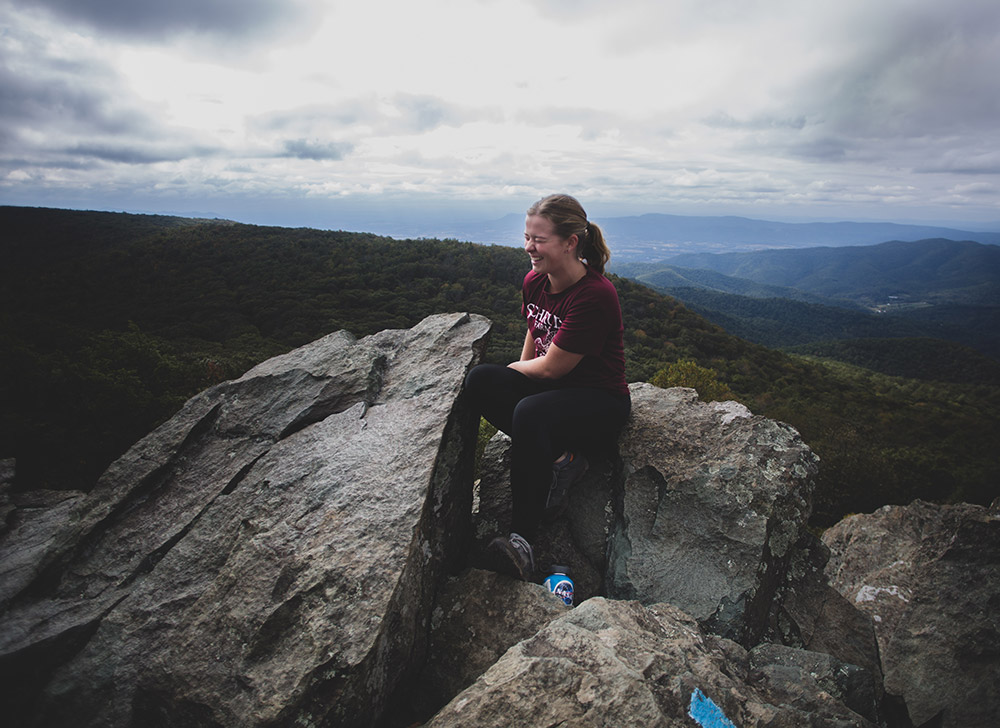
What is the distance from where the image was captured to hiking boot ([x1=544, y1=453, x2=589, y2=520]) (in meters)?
5.03

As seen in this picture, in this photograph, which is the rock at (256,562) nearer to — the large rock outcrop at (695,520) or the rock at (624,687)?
the rock at (624,687)

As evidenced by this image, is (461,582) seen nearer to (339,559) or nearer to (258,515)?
(339,559)

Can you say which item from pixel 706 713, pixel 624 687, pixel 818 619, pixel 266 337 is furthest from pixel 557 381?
pixel 266 337

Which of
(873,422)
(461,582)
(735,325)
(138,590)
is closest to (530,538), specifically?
(461,582)

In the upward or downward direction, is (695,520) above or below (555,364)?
below

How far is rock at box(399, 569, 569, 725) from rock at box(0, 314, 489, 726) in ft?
0.66

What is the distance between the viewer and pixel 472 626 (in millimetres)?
3912

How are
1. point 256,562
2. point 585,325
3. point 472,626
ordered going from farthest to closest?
point 585,325, point 472,626, point 256,562

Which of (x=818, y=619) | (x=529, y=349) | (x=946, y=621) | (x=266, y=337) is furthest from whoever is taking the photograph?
(x=266, y=337)

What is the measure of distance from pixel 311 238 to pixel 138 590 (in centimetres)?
11151

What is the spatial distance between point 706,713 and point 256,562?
347cm

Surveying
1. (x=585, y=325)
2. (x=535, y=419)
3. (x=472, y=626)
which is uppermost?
(x=585, y=325)

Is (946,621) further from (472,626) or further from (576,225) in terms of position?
(576,225)

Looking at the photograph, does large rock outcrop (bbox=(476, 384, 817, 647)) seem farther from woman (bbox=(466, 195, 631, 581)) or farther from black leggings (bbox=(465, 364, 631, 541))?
black leggings (bbox=(465, 364, 631, 541))
